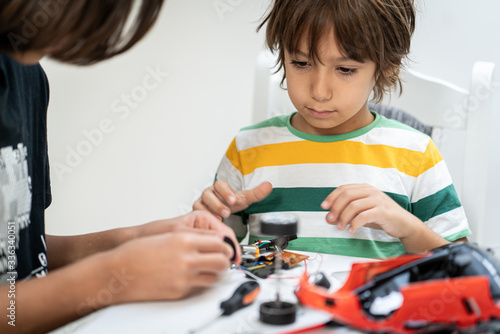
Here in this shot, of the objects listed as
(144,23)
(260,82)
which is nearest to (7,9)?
(144,23)

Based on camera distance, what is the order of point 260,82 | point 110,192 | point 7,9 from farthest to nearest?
point 110,192, point 260,82, point 7,9

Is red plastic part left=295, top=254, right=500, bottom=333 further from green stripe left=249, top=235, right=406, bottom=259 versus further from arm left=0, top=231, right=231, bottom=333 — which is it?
green stripe left=249, top=235, right=406, bottom=259

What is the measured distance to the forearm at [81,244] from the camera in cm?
80

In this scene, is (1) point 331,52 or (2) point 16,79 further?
(1) point 331,52

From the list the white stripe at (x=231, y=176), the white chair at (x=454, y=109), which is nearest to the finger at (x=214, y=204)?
the white stripe at (x=231, y=176)

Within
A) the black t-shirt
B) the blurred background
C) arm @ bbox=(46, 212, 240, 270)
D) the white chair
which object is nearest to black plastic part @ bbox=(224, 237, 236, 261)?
arm @ bbox=(46, 212, 240, 270)

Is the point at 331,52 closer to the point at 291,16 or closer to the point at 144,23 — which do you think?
the point at 291,16

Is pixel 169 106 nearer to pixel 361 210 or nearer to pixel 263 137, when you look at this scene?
pixel 263 137

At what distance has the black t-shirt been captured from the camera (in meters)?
0.70

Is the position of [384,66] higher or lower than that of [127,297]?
higher

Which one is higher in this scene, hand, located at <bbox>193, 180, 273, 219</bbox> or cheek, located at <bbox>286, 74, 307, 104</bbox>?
cheek, located at <bbox>286, 74, 307, 104</bbox>

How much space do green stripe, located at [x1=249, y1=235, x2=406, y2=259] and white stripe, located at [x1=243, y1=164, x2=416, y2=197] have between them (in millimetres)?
121

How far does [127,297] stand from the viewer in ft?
1.94

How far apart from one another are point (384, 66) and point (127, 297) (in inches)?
28.6
